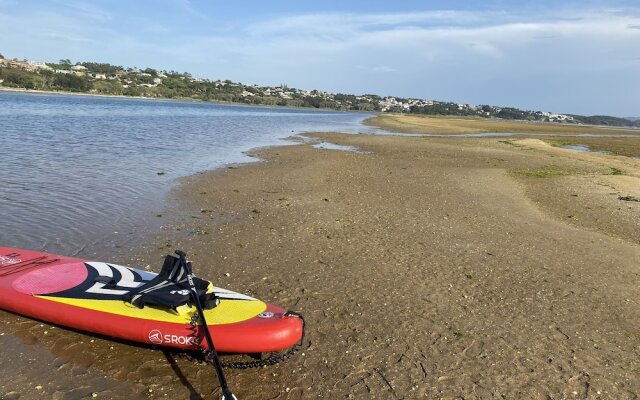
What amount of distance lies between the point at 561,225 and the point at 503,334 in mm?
7226

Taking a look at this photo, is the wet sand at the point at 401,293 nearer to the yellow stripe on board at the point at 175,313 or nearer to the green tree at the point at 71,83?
the yellow stripe on board at the point at 175,313

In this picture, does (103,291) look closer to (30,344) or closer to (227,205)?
(30,344)

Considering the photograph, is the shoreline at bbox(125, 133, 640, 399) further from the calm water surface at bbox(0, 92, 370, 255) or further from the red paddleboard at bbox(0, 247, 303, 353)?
the calm water surface at bbox(0, 92, 370, 255)

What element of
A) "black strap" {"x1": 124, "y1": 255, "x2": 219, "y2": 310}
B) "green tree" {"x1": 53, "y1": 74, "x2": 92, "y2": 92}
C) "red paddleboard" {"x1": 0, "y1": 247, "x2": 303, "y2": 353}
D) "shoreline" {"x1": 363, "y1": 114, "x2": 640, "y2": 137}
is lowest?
"red paddleboard" {"x1": 0, "y1": 247, "x2": 303, "y2": 353}

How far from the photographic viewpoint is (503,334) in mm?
6352

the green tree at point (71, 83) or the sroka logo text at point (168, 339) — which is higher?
the green tree at point (71, 83)

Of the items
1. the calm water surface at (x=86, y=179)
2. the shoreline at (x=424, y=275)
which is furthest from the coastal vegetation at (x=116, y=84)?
the shoreline at (x=424, y=275)

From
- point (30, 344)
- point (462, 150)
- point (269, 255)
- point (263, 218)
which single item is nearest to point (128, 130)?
point (462, 150)

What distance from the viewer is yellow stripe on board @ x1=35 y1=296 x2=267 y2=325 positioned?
5453mm

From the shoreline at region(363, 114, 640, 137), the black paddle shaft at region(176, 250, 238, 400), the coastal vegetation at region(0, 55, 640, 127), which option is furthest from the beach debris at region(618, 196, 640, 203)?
the coastal vegetation at region(0, 55, 640, 127)

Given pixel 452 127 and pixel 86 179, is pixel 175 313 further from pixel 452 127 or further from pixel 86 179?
pixel 452 127

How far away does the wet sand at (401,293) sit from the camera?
5.15 metres

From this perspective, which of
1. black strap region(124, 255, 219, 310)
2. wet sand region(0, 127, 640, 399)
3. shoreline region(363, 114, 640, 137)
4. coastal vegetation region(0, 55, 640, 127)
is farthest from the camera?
coastal vegetation region(0, 55, 640, 127)

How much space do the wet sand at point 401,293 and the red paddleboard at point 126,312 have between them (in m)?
0.26
